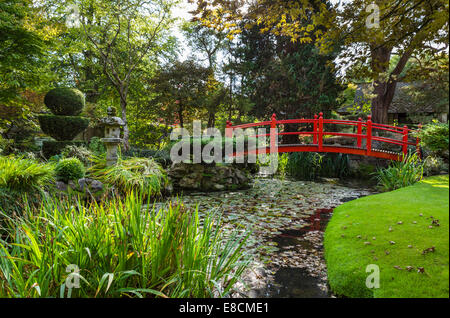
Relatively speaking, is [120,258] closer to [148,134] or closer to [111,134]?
[111,134]

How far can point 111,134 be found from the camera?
6121 mm

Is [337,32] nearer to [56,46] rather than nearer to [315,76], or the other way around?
[56,46]

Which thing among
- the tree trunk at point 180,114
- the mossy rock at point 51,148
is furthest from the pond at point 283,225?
the tree trunk at point 180,114

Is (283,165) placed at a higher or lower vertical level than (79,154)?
lower

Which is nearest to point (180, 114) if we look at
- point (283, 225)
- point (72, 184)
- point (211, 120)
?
point (211, 120)

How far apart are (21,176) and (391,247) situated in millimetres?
4551

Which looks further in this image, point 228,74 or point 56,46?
point 228,74

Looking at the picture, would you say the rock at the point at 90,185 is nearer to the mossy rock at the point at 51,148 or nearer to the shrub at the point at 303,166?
the mossy rock at the point at 51,148

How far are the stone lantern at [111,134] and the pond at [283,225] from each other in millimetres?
1969
